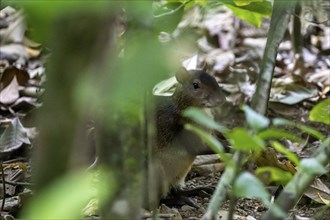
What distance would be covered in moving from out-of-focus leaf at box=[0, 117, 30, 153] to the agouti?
32.7 inches

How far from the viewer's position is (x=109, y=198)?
1.79m

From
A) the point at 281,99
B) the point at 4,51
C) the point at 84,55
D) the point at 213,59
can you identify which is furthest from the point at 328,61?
the point at 84,55

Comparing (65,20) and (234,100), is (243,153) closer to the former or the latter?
(65,20)

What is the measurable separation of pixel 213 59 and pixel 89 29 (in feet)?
16.7

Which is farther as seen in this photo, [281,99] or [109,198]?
[281,99]

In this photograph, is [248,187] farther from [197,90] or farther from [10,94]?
[10,94]

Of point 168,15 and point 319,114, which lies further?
point 168,15

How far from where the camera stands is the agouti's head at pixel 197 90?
13.1 feet

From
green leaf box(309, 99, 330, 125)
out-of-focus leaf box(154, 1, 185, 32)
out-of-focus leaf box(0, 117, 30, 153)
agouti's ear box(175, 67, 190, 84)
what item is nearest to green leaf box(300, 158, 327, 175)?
green leaf box(309, 99, 330, 125)

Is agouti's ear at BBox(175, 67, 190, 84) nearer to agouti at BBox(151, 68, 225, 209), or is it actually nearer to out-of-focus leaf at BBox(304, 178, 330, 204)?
agouti at BBox(151, 68, 225, 209)

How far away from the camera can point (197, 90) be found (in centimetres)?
405

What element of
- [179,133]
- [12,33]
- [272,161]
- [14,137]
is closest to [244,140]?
[272,161]

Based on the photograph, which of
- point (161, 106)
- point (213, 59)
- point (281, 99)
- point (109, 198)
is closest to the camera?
point (109, 198)

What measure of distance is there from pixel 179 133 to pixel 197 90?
0.26 m
